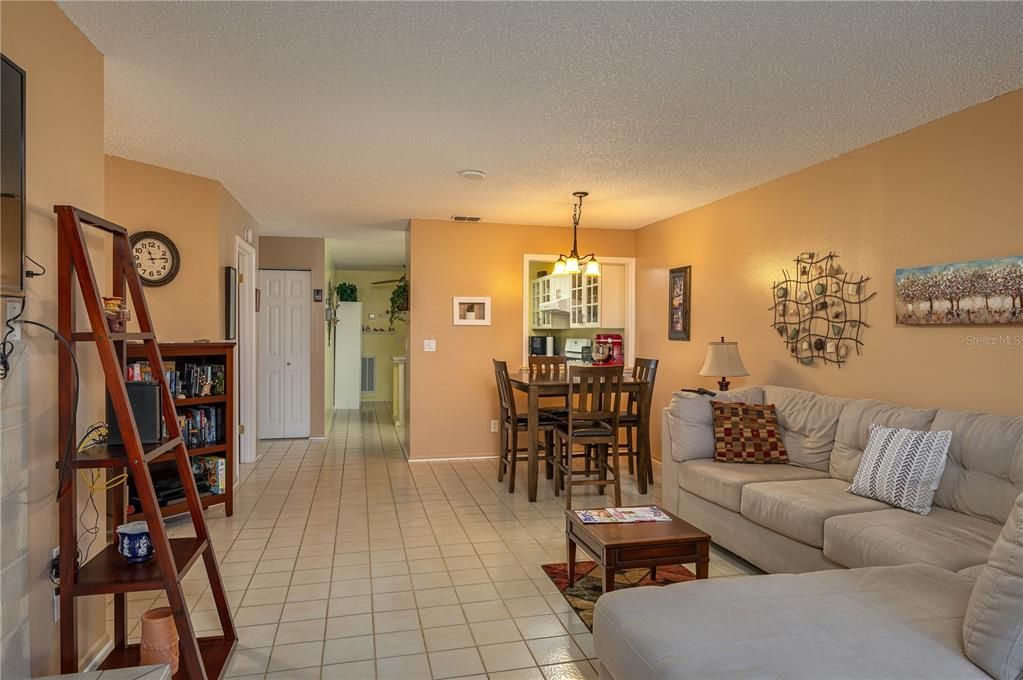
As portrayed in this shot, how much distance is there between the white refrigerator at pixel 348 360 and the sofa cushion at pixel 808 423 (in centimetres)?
764

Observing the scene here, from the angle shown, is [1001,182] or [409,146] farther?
[409,146]

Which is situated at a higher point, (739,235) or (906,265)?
(739,235)

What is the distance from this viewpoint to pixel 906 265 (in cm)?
340

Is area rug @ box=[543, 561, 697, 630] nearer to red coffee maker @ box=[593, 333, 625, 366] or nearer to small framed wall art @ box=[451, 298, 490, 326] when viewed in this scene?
red coffee maker @ box=[593, 333, 625, 366]

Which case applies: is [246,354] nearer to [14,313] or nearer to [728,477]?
[14,313]

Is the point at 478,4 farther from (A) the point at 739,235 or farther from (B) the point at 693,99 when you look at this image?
(A) the point at 739,235

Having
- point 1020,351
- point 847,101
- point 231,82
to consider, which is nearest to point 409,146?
point 231,82

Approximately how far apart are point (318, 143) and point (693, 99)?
2.10m

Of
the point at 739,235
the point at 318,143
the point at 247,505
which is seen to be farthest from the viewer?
the point at 739,235

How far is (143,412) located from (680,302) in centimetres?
459

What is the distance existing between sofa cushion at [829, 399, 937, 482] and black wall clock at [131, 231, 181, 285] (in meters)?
4.33

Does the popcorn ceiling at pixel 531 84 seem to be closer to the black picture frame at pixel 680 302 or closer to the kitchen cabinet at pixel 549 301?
the black picture frame at pixel 680 302

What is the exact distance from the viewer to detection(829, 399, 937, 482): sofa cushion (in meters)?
3.00

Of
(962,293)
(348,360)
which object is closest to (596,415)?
(962,293)
